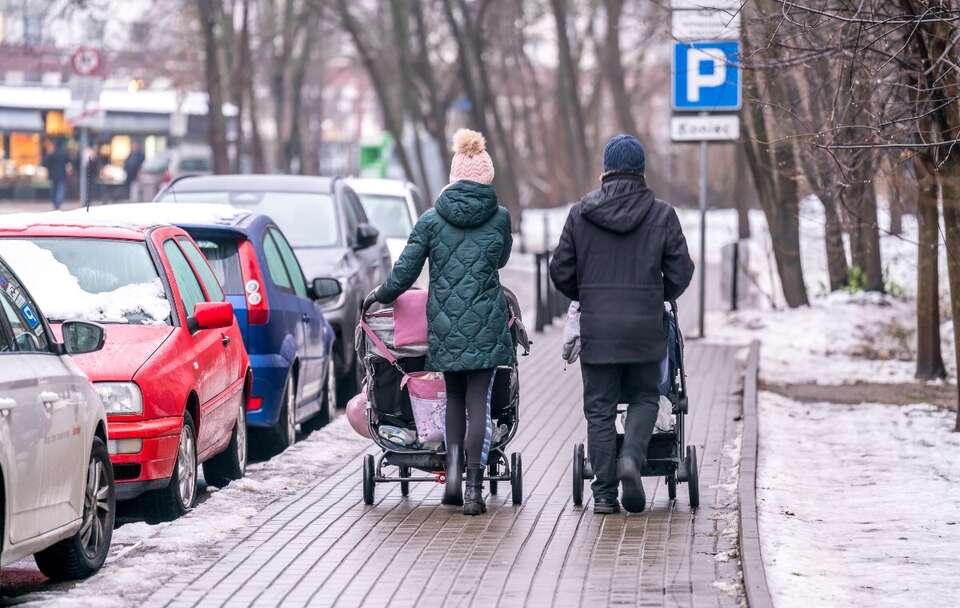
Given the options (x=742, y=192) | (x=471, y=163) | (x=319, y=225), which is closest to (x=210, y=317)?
(x=471, y=163)

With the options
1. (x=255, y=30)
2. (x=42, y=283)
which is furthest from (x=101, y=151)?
(x=42, y=283)

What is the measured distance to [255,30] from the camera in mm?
58188

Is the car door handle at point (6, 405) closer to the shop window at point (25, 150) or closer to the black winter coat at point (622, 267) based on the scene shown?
the black winter coat at point (622, 267)

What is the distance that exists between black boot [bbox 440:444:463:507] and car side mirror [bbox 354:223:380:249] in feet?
21.7

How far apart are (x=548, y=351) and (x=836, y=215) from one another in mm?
3564

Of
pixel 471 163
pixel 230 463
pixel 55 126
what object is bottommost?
pixel 230 463

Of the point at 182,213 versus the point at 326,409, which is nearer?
the point at 182,213

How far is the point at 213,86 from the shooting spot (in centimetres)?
3747

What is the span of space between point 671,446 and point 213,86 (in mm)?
29119

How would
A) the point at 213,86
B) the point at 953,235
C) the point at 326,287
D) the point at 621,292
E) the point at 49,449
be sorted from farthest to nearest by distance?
the point at 213,86, the point at 326,287, the point at 953,235, the point at 621,292, the point at 49,449

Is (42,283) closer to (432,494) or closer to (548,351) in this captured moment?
(432,494)

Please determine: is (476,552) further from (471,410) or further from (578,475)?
(578,475)

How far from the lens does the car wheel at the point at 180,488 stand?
928 centimetres

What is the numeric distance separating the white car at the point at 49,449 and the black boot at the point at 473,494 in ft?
6.47
